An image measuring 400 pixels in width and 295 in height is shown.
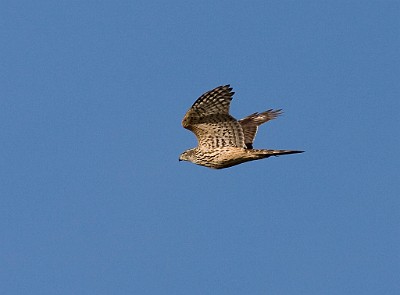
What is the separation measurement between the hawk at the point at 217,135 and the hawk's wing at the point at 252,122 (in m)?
0.79

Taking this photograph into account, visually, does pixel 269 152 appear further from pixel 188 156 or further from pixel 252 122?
pixel 252 122

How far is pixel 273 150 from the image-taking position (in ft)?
62.7

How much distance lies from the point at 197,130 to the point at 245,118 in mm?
3286

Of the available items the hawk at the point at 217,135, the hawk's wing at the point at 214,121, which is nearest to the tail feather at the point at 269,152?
the hawk at the point at 217,135

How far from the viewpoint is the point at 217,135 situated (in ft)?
65.2

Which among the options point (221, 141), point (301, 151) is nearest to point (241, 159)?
point (221, 141)

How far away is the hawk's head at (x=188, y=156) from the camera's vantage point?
20.4 meters

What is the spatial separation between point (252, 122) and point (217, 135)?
2967 millimetres

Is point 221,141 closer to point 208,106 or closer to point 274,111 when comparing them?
point 208,106

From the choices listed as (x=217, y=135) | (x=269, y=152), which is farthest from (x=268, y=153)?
(x=217, y=135)

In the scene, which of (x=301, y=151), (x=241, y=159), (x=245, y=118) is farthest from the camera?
(x=245, y=118)

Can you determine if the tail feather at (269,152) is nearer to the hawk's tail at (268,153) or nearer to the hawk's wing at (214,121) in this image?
the hawk's tail at (268,153)

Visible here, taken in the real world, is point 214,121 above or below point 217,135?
above

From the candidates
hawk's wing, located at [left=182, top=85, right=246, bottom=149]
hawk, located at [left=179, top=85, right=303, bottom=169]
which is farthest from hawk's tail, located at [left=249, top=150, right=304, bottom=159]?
hawk's wing, located at [left=182, top=85, right=246, bottom=149]
